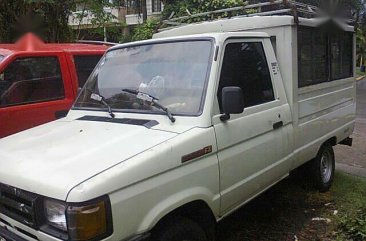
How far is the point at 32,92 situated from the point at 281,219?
333cm

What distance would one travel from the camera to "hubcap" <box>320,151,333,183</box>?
5.80 metres

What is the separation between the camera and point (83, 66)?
19.5 feet

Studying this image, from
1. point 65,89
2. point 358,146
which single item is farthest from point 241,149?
point 358,146

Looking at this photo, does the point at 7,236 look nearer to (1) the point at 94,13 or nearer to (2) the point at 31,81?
(2) the point at 31,81

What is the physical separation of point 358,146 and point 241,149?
5.32 m

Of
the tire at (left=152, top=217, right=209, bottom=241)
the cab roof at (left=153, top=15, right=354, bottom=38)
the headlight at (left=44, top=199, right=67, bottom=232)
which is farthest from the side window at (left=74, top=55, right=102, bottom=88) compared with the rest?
the headlight at (left=44, top=199, right=67, bottom=232)

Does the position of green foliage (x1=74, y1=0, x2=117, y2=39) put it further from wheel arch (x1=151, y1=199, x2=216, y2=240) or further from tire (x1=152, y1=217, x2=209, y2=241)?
tire (x1=152, y1=217, x2=209, y2=241)

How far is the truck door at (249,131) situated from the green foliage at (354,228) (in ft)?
2.51

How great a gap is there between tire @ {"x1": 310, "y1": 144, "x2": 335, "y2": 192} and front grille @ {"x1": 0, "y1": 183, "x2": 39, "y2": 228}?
3838 millimetres

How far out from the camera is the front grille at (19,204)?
8.91ft

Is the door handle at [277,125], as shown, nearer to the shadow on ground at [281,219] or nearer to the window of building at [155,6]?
the shadow on ground at [281,219]

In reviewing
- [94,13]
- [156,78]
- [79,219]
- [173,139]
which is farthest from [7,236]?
[94,13]

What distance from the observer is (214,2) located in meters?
12.5

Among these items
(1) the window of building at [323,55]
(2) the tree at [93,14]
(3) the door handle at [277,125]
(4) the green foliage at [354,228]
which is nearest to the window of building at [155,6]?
(2) the tree at [93,14]
